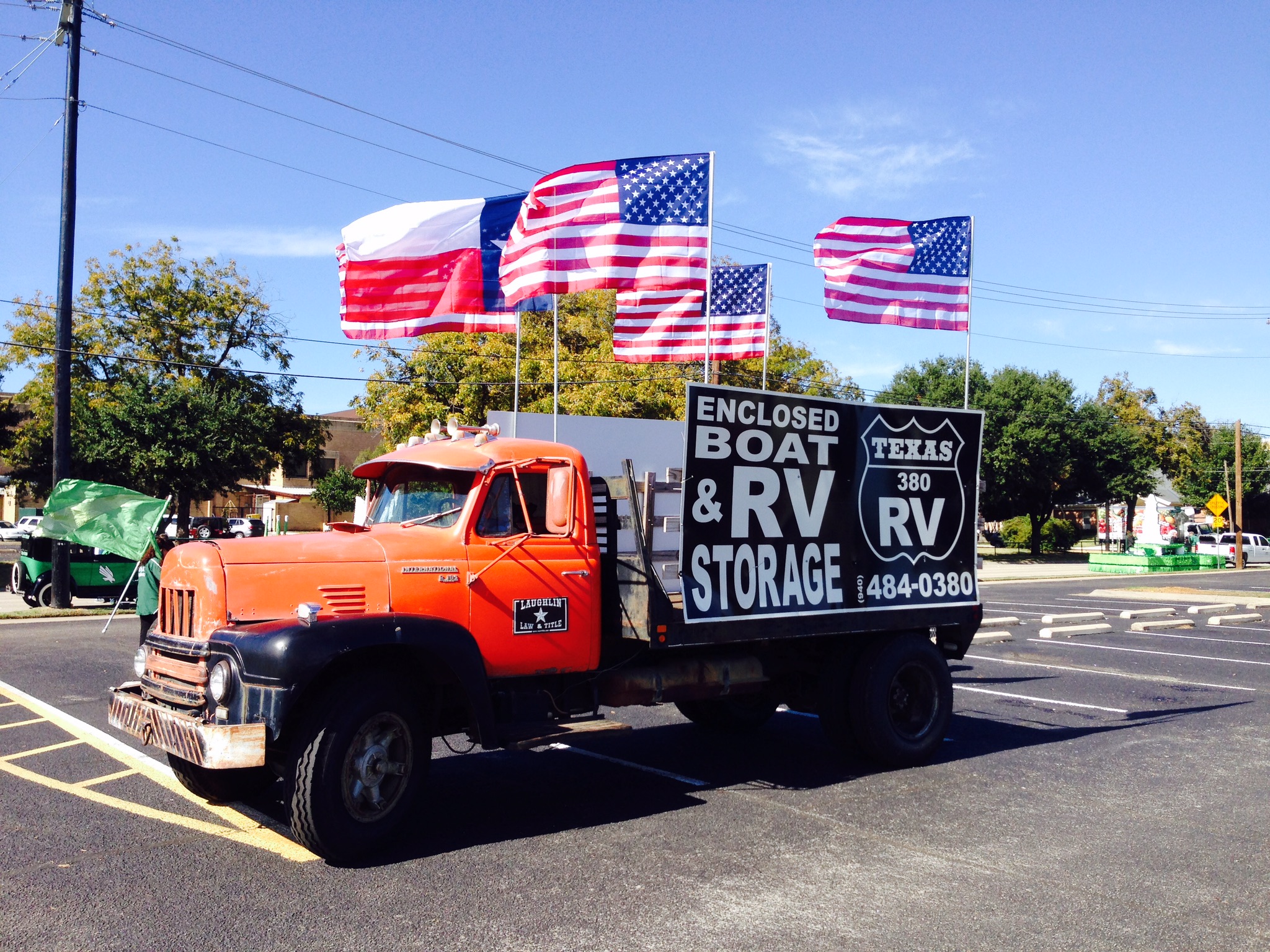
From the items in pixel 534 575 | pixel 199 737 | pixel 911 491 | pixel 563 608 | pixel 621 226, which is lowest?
pixel 199 737

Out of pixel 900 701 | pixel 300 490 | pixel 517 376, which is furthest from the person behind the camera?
pixel 300 490

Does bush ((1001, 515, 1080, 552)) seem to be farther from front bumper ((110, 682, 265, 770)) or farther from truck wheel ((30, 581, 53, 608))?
front bumper ((110, 682, 265, 770))

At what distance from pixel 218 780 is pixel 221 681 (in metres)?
1.50

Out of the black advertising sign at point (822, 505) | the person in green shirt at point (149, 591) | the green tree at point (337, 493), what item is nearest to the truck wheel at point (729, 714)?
the black advertising sign at point (822, 505)

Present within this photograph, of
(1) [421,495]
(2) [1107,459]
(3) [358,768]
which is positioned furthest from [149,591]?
(2) [1107,459]

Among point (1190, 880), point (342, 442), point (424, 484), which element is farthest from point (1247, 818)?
point (342, 442)

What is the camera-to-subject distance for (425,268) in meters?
12.8

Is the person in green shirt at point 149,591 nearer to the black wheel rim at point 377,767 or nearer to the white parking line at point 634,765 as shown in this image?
the white parking line at point 634,765

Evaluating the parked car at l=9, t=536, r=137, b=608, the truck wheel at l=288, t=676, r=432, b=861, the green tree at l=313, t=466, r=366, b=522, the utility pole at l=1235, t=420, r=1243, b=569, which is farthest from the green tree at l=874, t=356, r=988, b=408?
the truck wheel at l=288, t=676, r=432, b=861

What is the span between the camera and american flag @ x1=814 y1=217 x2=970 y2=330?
13992 millimetres

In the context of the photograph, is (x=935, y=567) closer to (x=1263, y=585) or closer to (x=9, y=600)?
(x=9, y=600)

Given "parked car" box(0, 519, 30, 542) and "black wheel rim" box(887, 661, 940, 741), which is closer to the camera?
"black wheel rim" box(887, 661, 940, 741)

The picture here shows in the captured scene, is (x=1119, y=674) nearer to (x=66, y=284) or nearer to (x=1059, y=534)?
(x=66, y=284)

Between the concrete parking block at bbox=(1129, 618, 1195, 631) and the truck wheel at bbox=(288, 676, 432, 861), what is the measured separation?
17.2m
